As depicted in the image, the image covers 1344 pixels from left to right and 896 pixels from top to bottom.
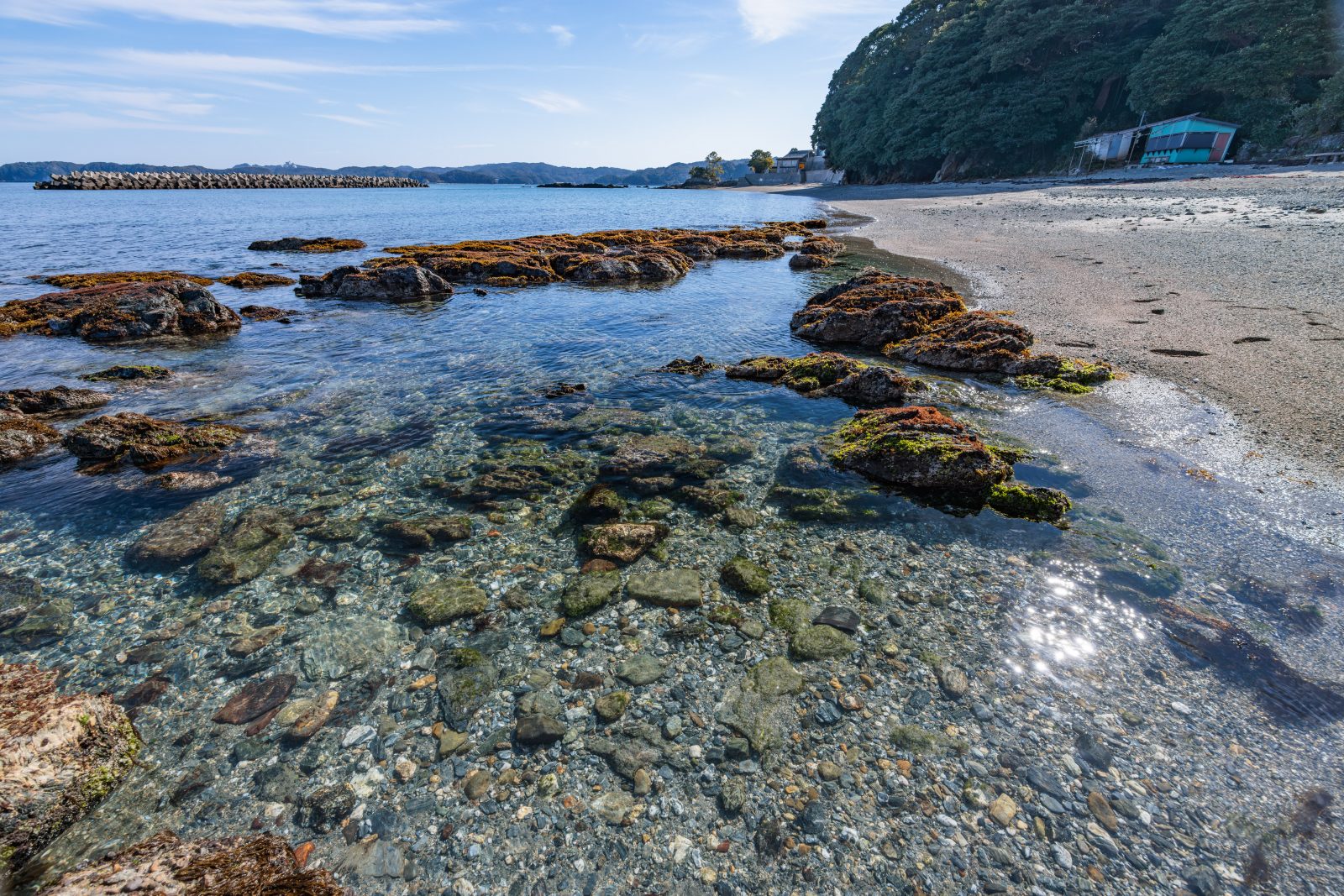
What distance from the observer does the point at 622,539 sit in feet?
27.4

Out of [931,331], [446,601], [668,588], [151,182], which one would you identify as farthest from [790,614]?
[151,182]

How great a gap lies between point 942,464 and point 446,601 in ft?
28.0

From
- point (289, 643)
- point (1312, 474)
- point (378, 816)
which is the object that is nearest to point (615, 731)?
point (378, 816)

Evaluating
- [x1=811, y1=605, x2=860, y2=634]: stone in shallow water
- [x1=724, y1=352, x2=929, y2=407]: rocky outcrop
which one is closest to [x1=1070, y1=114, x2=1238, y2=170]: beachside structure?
[x1=724, y1=352, x2=929, y2=407]: rocky outcrop

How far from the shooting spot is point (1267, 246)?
2211 cm

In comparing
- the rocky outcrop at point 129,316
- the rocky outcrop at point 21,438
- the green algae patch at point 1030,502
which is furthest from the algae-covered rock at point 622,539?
the rocky outcrop at point 129,316

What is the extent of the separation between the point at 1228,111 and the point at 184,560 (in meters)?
94.9

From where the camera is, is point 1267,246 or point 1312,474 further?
point 1267,246

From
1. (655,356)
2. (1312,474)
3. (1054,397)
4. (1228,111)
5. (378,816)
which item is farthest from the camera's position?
(1228,111)

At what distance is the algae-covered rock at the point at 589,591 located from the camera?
715 centimetres

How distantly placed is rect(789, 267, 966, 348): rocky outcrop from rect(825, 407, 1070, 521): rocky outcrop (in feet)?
26.9

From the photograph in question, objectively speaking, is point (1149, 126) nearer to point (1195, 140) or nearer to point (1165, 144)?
point (1165, 144)

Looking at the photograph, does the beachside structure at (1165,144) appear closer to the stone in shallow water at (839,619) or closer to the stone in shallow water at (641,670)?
the stone in shallow water at (839,619)

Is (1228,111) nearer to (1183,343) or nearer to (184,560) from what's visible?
(1183,343)
